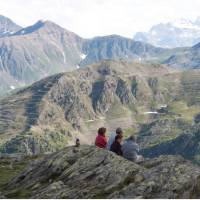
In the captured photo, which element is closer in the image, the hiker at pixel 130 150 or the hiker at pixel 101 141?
the hiker at pixel 130 150

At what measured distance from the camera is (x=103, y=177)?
42062mm

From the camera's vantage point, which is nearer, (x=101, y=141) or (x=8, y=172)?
(x=101, y=141)

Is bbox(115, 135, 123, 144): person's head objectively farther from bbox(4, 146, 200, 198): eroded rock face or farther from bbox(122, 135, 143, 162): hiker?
bbox(4, 146, 200, 198): eroded rock face

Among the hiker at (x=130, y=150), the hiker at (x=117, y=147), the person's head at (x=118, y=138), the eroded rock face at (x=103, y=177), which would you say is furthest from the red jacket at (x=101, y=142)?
the hiker at (x=130, y=150)

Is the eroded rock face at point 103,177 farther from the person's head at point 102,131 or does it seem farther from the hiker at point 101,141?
the person's head at point 102,131

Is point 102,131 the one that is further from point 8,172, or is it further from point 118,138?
point 8,172

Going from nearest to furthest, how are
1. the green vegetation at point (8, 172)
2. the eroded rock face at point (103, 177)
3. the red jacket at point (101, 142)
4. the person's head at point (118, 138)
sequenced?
the eroded rock face at point (103, 177), the person's head at point (118, 138), the red jacket at point (101, 142), the green vegetation at point (8, 172)

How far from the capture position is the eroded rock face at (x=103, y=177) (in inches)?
1446

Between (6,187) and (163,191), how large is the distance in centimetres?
2312

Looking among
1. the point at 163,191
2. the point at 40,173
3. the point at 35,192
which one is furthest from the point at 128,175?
the point at 40,173

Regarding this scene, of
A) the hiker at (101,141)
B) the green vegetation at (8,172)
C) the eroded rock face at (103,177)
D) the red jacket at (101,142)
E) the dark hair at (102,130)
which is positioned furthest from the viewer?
the green vegetation at (8,172)

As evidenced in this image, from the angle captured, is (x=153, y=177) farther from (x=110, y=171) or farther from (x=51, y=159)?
(x=51, y=159)

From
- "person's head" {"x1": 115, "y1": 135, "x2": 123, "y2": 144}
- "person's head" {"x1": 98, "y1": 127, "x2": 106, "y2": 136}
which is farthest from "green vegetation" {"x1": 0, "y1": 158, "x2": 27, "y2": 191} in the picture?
"person's head" {"x1": 115, "y1": 135, "x2": 123, "y2": 144}

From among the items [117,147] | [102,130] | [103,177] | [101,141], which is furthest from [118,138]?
[103,177]
